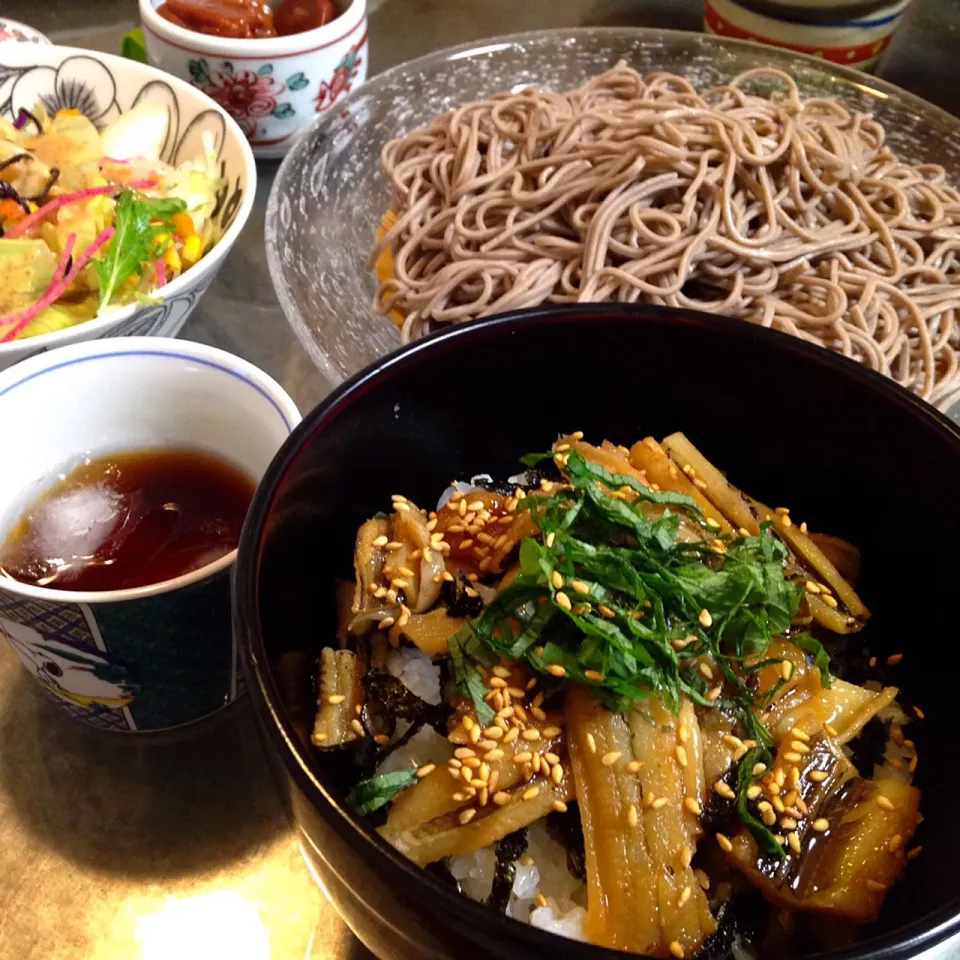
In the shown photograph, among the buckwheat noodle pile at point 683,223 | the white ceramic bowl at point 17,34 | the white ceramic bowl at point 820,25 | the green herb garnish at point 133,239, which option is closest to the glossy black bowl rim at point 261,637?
the buckwheat noodle pile at point 683,223

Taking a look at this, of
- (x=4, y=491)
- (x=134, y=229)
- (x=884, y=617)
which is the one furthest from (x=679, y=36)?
(x=4, y=491)

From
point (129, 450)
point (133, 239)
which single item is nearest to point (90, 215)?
point (133, 239)

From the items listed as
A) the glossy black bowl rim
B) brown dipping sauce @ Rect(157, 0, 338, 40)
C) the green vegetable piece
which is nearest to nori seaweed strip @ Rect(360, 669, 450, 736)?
the glossy black bowl rim

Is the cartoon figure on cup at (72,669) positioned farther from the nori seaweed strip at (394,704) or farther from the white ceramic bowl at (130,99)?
the white ceramic bowl at (130,99)

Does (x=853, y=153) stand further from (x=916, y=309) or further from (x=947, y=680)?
(x=947, y=680)

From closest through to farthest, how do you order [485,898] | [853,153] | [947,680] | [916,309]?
[485,898] < [947,680] < [916,309] < [853,153]

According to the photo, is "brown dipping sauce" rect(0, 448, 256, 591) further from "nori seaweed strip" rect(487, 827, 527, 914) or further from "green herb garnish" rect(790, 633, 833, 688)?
"green herb garnish" rect(790, 633, 833, 688)

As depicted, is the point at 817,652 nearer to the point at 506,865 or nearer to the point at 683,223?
the point at 506,865
